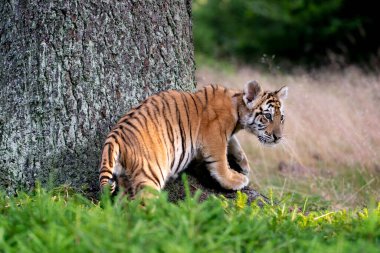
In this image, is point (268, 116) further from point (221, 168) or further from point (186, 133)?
point (186, 133)

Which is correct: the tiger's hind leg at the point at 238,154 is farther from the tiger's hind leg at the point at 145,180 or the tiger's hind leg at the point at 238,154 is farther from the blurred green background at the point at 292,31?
the blurred green background at the point at 292,31

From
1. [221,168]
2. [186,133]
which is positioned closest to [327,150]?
[221,168]

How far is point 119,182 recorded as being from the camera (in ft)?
16.2

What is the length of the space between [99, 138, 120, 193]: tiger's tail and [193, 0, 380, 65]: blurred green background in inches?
394

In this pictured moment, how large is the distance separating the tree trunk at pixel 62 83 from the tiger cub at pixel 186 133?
1.12 ft

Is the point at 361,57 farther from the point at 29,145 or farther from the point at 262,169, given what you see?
the point at 29,145

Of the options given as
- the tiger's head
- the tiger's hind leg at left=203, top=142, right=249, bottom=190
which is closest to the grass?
the tiger's hind leg at left=203, top=142, right=249, bottom=190

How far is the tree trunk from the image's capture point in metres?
A: 5.27

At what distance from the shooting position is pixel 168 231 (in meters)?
3.53

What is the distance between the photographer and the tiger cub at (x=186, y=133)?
4871 mm

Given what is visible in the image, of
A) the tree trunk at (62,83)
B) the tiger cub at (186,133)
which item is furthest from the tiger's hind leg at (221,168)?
the tree trunk at (62,83)

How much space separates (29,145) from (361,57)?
13050mm

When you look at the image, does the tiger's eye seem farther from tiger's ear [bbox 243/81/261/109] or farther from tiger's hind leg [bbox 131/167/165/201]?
tiger's hind leg [bbox 131/167/165/201]

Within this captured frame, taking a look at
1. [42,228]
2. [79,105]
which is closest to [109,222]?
[42,228]
